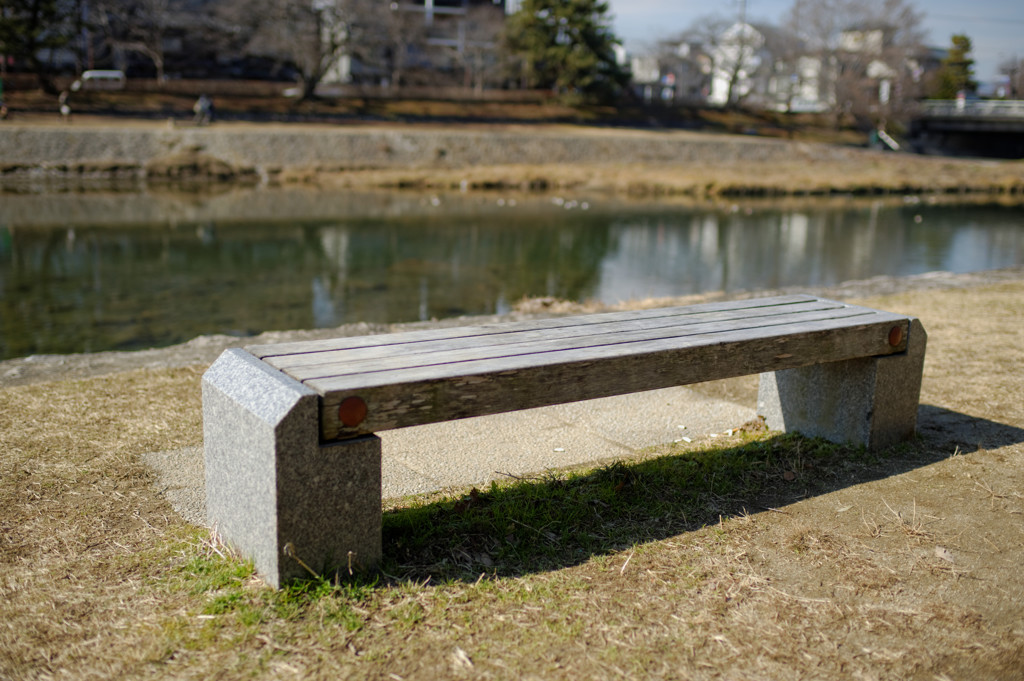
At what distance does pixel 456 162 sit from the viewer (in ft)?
119

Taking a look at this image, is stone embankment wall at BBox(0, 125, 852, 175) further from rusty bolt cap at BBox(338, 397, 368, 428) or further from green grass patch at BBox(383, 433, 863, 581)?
rusty bolt cap at BBox(338, 397, 368, 428)

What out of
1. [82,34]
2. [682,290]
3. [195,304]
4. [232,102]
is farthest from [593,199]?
[82,34]

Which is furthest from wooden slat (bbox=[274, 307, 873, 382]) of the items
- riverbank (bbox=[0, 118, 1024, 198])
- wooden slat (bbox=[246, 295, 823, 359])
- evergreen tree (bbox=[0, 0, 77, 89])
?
evergreen tree (bbox=[0, 0, 77, 89])

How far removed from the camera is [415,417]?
3.07m

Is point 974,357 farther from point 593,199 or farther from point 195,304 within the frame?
point 593,199

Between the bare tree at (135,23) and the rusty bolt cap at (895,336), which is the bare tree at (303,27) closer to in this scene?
the bare tree at (135,23)

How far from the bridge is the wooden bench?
61.3 m

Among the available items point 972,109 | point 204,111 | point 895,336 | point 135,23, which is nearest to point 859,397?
point 895,336

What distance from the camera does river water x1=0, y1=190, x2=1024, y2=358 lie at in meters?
11.7

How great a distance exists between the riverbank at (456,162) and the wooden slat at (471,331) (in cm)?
2623

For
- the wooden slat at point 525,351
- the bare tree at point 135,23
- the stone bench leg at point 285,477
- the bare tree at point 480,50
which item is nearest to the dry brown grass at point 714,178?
the bare tree at point 480,50

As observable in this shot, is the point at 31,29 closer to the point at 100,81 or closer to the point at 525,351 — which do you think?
the point at 100,81

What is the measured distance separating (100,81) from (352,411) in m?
48.8

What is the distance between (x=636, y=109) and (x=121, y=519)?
180 ft
